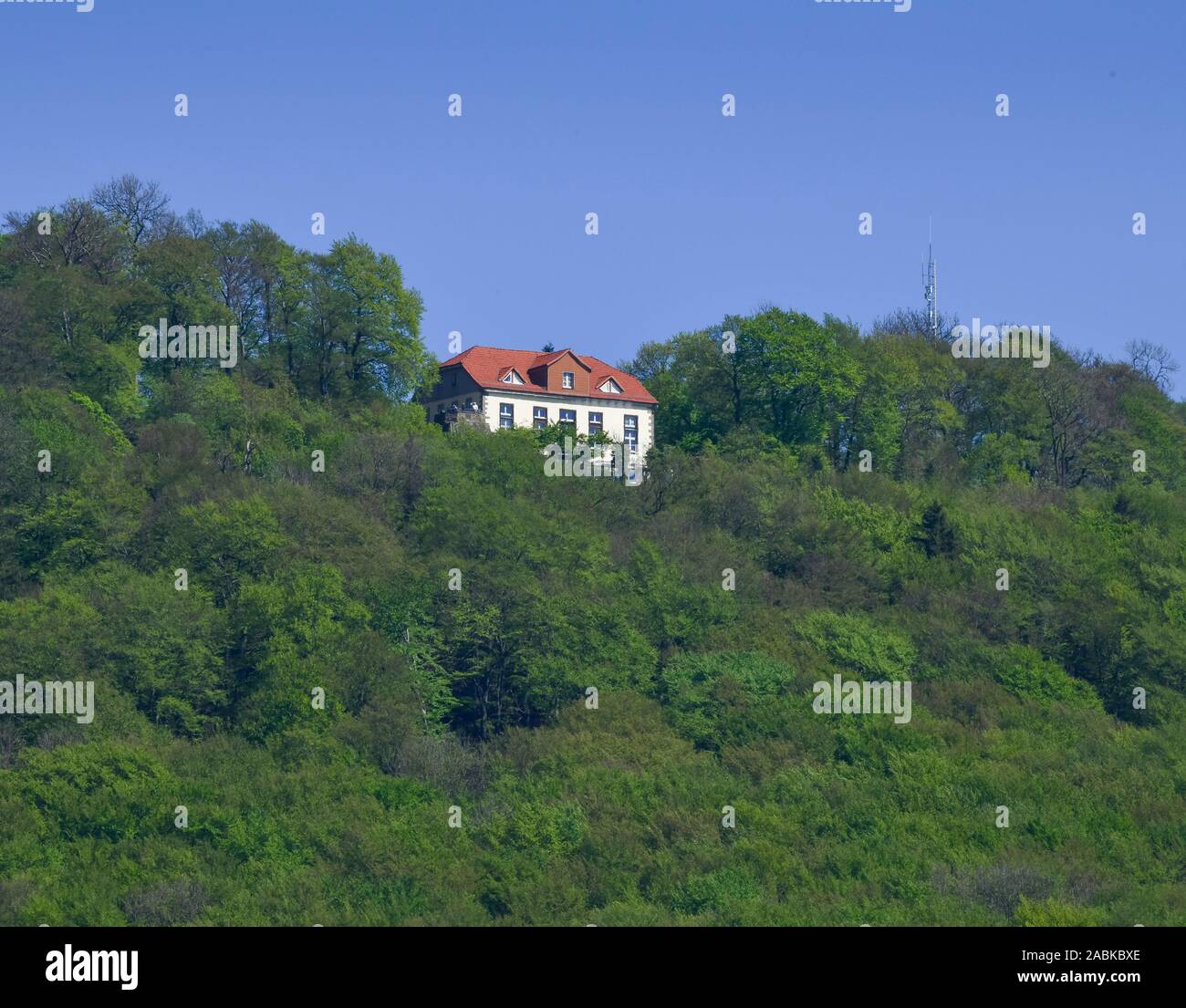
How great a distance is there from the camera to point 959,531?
253ft

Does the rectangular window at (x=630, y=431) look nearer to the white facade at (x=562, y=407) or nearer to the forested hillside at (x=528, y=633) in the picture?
the white facade at (x=562, y=407)

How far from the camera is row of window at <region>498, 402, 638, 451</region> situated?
86000 millimetres

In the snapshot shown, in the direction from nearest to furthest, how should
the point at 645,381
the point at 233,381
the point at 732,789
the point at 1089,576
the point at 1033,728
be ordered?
1. the point at 732,789
2. the point at 1033,728
3. the point at 1089,576
4. the point at 233,381
5. the point at 645,381

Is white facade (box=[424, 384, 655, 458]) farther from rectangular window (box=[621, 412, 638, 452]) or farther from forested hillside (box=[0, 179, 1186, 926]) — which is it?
forested hillside (box=[0, 179, 1186, 926])

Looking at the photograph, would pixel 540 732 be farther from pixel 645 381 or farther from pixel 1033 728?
pixel 645 381

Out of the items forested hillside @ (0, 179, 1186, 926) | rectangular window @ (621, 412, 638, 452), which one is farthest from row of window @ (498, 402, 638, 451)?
forested hillside @ (0, 179, 1186, 926)

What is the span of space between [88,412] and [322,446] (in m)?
9.19

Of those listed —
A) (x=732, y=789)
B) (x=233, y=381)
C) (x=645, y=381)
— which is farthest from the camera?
(x=645, y=381)

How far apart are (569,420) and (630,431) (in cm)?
284

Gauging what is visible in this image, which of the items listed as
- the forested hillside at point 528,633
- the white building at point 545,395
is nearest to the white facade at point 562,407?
the white building at point 545,395

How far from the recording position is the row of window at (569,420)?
3386 inches

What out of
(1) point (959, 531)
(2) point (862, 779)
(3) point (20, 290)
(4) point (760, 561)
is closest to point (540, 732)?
(2) point (862, 779)

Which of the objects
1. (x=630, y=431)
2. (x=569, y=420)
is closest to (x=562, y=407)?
(x=569, y=420)

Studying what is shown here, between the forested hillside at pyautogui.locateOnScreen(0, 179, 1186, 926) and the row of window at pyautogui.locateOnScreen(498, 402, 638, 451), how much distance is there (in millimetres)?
2120
